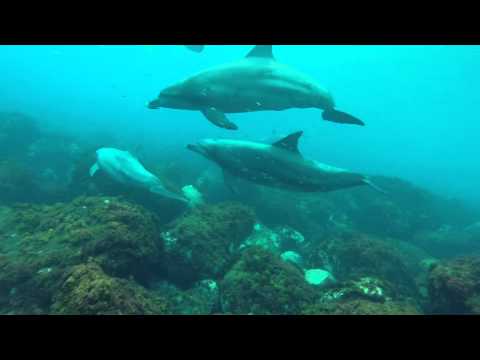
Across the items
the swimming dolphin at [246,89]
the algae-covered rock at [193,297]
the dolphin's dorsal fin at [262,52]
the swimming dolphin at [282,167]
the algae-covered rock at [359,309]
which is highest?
→ the dolphin's dorsal fin at [262,52]

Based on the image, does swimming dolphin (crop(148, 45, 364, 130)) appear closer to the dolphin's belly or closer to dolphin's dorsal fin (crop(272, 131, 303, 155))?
the dolphin's belly

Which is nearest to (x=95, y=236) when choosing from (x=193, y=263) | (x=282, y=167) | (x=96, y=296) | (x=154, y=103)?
(x=96, y=296)

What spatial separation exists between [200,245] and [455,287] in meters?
5.43

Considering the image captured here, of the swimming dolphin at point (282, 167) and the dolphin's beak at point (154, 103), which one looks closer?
the swimming dolphin at point (282, 167)

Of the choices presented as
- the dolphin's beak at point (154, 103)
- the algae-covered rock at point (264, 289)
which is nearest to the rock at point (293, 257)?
the algae-covered rock at point (264, 289)

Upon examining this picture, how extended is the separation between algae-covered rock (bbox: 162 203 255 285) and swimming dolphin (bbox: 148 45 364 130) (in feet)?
9.04

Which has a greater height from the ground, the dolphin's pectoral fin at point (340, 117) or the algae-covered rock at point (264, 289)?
the dolphin's pectoral fin at point (340, 117)

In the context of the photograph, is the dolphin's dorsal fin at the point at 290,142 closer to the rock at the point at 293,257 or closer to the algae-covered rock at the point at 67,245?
the algae-covered rock at the point at 67,245

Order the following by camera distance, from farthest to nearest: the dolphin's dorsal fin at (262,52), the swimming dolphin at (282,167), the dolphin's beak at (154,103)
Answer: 1. the dolphin's beak at (154,103)
2. the dolphin's dorsal fin at (262,52)
3. the swimming dolphin at (282,167)

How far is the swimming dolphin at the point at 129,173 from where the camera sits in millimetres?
10438

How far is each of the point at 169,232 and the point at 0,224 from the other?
413 cm

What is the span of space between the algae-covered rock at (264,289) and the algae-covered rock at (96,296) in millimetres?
1531
